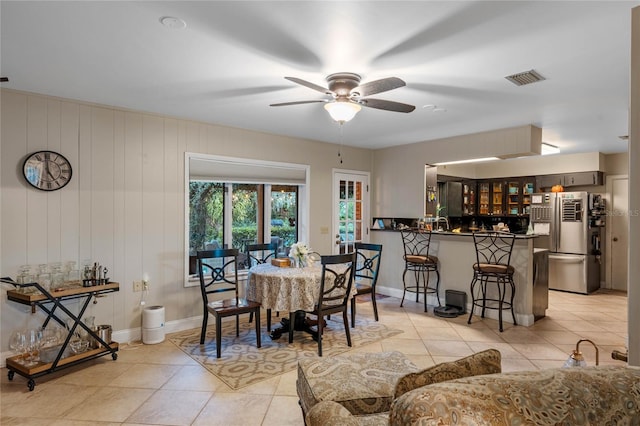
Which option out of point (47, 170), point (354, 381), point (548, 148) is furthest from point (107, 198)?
point (548, 148)

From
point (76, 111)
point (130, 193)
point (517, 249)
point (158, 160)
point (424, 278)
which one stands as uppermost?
point (76, 111)

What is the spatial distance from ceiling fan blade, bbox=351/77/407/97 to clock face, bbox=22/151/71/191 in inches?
118

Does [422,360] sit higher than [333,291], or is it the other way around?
[333,291]

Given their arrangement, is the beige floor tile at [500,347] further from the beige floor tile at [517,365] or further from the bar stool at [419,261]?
the bar stool at [419,261]

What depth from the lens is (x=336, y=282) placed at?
368 centimetres

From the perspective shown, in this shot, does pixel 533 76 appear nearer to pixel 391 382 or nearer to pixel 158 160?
pixel 391 382

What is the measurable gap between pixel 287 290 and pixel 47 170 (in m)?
2.59

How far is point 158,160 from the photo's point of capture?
4.17 m

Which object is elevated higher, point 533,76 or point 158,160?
point 533,76

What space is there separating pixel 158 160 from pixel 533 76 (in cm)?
385

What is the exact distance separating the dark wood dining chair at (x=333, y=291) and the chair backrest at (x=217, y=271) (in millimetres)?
964

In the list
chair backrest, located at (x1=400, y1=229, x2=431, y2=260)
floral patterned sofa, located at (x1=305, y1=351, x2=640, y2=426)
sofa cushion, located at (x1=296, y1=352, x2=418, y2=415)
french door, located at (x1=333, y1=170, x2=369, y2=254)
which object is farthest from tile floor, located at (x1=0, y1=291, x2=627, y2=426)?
floral patterned sofa, located at (x1=305, y1=351, x2=640, y2=426)

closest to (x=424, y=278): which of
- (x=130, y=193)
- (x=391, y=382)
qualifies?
(x=391, y=382)

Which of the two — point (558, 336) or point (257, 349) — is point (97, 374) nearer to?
point (257, 349)
